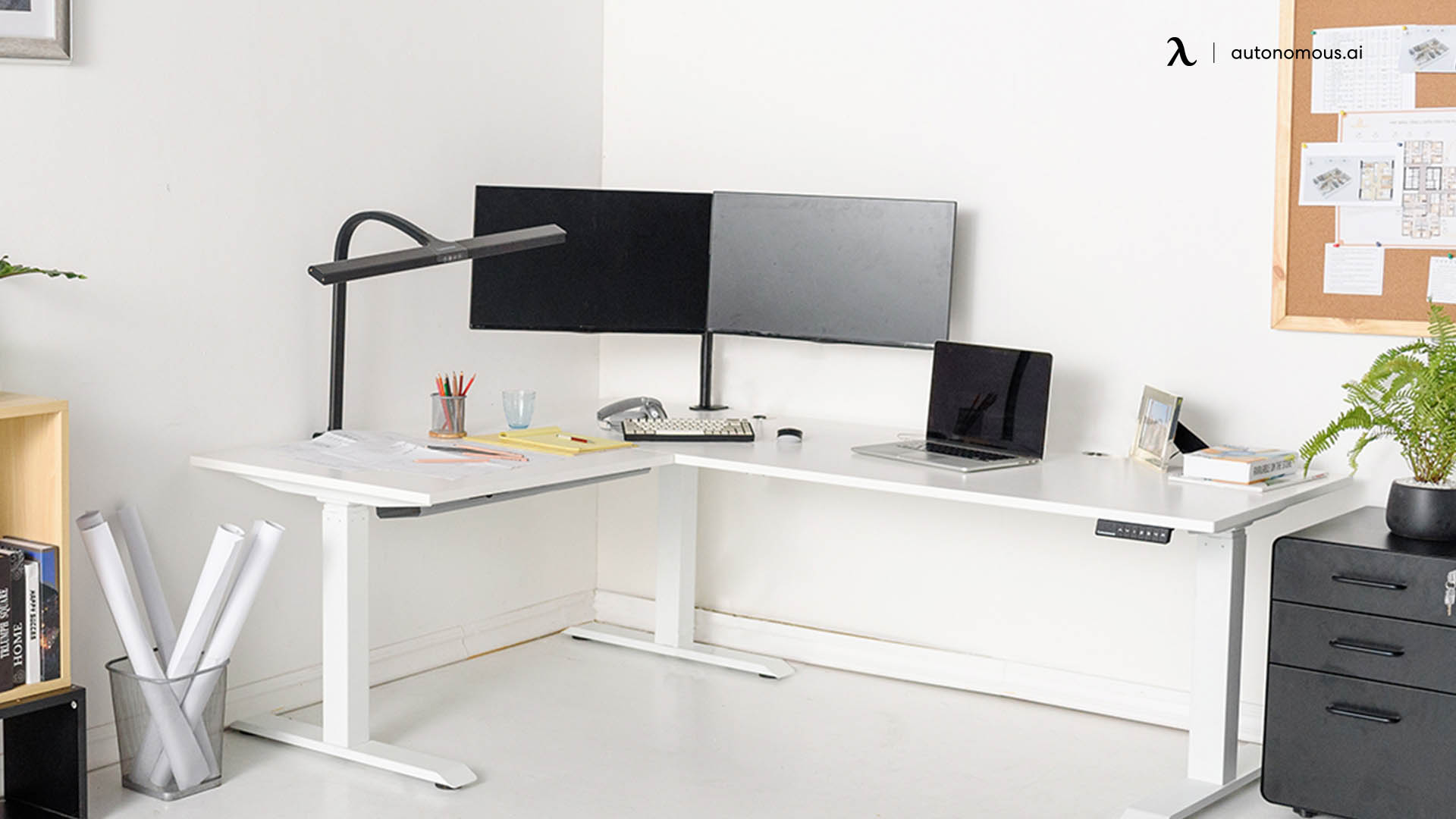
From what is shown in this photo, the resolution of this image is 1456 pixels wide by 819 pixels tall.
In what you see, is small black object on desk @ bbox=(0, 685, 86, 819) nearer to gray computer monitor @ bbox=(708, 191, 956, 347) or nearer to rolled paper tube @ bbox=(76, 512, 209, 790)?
rolled paper tube @ bbox=(76, 512, 209, 790)

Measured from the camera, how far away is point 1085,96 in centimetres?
346

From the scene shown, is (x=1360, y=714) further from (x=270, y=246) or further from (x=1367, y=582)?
(x=270, y=246)

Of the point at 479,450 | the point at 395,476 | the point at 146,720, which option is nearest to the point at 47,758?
the point at 146,720

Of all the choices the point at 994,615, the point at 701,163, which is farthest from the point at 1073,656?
the point at 701,163

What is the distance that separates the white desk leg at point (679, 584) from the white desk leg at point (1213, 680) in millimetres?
1158

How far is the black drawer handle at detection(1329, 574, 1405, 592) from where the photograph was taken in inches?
104

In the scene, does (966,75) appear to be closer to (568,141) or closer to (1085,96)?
(1085,96)

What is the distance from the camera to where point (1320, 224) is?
3.18 m

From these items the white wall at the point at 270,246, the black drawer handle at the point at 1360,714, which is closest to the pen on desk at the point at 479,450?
the white wall at the point at 270,246

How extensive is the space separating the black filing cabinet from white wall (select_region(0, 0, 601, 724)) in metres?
2.04

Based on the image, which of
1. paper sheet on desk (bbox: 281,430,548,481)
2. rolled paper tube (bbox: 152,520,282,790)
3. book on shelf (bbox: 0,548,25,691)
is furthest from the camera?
paper sheet on desk (bbox: 281,430,548,481)

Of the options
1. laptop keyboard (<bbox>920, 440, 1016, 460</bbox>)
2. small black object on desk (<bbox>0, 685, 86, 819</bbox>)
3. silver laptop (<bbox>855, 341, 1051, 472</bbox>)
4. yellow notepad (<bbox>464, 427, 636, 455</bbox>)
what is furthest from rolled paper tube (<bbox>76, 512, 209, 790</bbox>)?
laptop keyboard (<bbox>920, 440, 1016, 460</bbox>)

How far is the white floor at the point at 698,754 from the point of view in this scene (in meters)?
2.92

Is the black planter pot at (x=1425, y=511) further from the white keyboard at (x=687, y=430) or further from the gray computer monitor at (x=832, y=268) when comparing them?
the white keyboard at (x=687, y=430)
